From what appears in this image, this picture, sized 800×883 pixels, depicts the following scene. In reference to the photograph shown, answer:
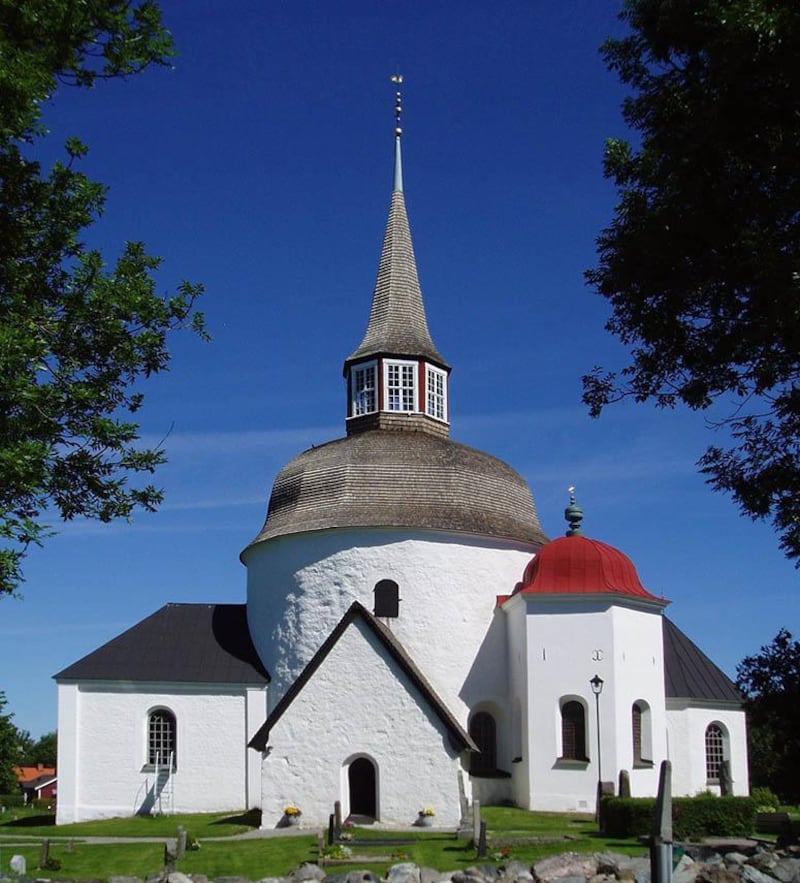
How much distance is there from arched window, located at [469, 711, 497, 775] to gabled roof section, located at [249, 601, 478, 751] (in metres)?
4.40

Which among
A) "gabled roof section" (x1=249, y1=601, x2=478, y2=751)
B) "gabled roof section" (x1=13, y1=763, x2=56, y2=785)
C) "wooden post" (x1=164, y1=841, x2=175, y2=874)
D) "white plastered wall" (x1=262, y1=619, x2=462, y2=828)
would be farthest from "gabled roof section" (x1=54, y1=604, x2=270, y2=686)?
"gabled roof section" (x1=13, y1=763, x2=56, y2=785)

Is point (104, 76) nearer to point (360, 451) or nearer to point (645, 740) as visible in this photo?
point (360, 451)

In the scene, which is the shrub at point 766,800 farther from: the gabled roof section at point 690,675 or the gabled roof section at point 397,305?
the gabled roof section at point 397,305

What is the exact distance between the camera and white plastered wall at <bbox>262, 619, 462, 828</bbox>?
28.6 metres

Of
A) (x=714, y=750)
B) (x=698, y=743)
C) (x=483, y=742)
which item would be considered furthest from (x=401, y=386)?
(x=714, y=750)

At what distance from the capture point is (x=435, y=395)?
39344 millimetres

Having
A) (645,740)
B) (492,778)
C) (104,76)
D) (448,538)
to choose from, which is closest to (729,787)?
(645,740)

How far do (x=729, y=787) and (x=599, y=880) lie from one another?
1890 cm

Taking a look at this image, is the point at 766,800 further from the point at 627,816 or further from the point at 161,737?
the point at 161,737

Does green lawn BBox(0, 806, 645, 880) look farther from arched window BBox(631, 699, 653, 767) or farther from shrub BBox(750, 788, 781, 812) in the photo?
shrub BBox(750, 788, 781, 812)

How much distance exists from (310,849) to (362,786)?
587 centimetres

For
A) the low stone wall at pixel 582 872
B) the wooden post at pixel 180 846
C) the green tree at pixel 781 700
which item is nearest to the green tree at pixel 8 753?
the low stone wall at pixel 582 872

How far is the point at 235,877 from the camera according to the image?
761 inches

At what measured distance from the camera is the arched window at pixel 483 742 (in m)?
33.6
